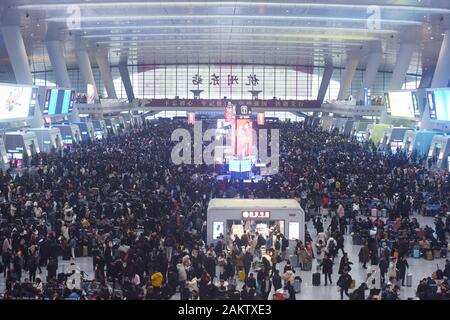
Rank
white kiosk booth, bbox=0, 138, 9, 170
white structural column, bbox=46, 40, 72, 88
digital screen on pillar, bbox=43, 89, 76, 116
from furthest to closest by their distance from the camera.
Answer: white structural column, bbox=46, 40, 72, 88, digital screen on pillar, bbox=43, 89, 76, 116, white kiosk booth, bbox=0, 138, 9, 170

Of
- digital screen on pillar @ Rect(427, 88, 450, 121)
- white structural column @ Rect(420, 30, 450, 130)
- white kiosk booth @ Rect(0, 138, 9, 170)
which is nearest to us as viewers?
white kiosk booth @ Rect(0, 138, 9, 170)

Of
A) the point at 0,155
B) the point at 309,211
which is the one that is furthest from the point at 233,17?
the point at 309,211

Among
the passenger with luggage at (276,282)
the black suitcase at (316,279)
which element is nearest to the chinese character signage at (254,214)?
the black suitcase at (316,279)

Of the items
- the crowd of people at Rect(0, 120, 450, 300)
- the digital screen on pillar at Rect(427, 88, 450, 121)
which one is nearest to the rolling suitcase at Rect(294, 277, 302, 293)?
the crowd of people at Rect(0, 120, 450, 300)

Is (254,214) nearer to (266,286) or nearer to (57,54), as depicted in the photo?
(266,286)

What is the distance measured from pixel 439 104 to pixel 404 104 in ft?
27.2

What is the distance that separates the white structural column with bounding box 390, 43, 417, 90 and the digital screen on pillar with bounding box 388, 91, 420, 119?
1.32m

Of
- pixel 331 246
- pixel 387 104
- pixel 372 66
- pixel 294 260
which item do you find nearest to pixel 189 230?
pixel 294 260

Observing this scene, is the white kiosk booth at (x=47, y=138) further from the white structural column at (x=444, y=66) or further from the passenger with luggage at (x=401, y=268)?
the passenger with luggage at (x=401, y=268)

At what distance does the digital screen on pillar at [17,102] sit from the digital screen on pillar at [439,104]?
706 inches

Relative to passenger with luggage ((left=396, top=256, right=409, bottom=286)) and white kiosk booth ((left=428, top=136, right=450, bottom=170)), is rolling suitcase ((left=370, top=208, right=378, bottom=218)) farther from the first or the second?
white kiosk booth ((left=428, top=136, right=450, bottom=170))

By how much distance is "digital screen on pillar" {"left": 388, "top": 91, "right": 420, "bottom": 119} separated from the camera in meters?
37.6

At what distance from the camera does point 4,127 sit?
3092 centimetres
